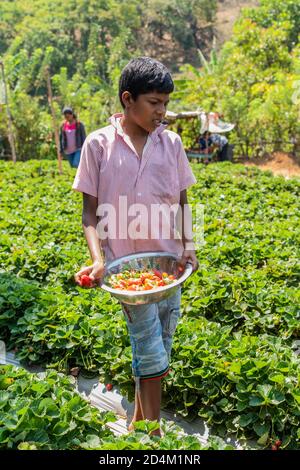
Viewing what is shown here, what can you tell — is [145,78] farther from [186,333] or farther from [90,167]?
[186,333]

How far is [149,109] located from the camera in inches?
98.3

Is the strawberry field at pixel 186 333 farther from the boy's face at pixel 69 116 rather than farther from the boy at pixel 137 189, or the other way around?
the boy's face at pixel 69 116

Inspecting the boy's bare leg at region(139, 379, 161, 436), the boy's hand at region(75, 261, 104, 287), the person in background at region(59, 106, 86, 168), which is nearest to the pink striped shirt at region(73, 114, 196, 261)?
the boy's hand at region(75, 261, 104, 287)

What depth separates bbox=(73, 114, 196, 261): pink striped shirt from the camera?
264 centimetres

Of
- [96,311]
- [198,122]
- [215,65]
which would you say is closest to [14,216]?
[96,311]

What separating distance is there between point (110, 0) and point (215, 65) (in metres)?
21.2

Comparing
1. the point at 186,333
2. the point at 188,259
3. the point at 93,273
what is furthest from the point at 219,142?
the point at 93,273

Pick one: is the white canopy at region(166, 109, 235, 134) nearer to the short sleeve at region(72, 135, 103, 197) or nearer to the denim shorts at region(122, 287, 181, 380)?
the short sleeve at region(72, 135, 103, 197)

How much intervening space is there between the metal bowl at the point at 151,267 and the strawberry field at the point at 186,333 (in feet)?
2.10

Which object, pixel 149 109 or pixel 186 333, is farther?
pixel 186 333

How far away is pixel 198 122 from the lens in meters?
16.8

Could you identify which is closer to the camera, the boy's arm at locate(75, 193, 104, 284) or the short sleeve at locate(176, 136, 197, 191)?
the boy's arm at locate(75, 193, 104, 284)

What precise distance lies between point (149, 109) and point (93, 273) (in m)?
0.82

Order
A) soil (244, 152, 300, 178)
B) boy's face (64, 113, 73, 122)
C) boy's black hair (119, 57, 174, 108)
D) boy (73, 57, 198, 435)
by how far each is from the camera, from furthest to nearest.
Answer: soil (244, 152, 300, 178) < boy's face (64, 113, 73, 122) < boy (73, 57, 198, 435) < boy's black hair (119, 57, 174, 108)
